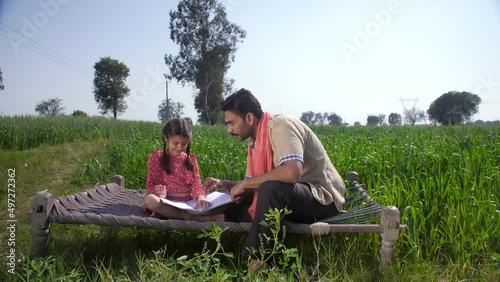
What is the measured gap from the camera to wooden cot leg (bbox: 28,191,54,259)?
2.93m

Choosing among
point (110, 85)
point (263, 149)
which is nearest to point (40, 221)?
point (263, 149)

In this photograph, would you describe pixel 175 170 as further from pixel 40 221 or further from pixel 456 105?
pixel 456 105

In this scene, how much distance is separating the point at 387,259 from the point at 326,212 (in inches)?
20.6

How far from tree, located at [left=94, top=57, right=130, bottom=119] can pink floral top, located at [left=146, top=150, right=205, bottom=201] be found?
39.6 meters

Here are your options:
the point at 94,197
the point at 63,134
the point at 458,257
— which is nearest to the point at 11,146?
the point at 63,134

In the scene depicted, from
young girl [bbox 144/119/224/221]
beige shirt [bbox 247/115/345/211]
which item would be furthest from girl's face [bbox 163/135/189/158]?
beige shirt [bbox 247/115/345/211]

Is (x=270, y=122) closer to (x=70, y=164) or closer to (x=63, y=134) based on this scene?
(x=70, y=164)

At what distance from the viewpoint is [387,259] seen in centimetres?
266

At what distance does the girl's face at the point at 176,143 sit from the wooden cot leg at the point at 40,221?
1006 mm

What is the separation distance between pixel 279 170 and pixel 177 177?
1315 millimetres

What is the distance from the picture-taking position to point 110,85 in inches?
1676

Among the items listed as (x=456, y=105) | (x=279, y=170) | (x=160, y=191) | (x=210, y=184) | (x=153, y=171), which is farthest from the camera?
(x=456, y=105)

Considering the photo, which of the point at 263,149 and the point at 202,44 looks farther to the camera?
the point at 202,44

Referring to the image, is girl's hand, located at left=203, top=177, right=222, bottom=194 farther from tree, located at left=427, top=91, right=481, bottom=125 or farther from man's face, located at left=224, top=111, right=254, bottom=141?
tree, located at left=427, top=91, right=481, bottom=125
